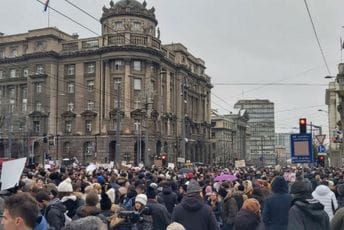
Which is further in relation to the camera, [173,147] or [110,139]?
[173,147]

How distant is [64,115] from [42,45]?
38.4 ft

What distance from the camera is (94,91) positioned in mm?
77125

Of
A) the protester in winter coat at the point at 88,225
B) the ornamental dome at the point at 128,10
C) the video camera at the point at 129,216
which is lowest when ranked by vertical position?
the video camera at the point at 129,216

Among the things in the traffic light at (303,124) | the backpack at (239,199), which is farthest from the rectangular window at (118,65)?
the backpack at (239,199)

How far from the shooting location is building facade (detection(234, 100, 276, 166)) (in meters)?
169

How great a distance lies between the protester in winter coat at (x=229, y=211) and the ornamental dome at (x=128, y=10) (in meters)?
68.0

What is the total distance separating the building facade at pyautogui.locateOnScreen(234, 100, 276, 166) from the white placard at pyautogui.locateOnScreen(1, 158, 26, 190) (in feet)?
528

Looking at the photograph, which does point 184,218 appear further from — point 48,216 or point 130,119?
point 130,119

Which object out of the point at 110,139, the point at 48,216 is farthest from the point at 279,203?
the point at 110,139

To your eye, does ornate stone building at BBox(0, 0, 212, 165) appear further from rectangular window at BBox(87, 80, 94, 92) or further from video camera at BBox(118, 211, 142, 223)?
video camera at BBox(118, 211, 142, 223)

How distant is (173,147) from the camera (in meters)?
84.8

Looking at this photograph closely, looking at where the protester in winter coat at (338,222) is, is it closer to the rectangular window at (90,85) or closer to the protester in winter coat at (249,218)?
the protester in winter coat at (249,218)

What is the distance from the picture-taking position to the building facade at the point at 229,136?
131m

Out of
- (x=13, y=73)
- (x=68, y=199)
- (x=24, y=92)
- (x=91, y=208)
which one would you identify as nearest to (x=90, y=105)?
(x=24, y=92)
